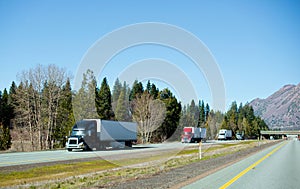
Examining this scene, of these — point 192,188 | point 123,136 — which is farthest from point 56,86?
point 192,188

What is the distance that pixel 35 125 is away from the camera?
164 ft

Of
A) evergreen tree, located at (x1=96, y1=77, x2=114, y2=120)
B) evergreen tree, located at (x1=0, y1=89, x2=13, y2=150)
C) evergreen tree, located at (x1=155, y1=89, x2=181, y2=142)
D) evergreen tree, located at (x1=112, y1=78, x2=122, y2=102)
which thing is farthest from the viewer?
evergreen tree, located at (x1=155, y1=89, x2=181, y2=142)

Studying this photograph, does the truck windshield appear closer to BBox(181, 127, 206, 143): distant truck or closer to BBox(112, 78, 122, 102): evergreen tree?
BBox(181, 127, 206, 143): distant truck

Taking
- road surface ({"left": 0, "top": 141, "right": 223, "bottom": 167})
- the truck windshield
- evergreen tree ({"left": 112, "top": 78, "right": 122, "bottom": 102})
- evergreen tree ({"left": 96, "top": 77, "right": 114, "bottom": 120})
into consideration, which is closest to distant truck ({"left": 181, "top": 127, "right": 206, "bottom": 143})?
evergreen tree ({"left": 96, "top": 77, "right": 114, "bottom": 120})

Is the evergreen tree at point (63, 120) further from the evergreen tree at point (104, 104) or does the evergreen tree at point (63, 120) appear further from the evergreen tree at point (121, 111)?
the evergreen tree at point (104, 104)

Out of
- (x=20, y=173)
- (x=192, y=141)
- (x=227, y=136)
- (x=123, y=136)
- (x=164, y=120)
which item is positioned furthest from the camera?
(x=227, y=136)

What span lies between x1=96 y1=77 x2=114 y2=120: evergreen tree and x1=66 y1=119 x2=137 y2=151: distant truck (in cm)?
2789

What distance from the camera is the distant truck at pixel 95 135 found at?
35.9 metres

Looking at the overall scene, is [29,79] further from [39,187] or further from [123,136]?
[39,187]

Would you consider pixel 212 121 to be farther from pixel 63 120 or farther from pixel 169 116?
pixel 63 120

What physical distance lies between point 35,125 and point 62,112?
15.6 feet

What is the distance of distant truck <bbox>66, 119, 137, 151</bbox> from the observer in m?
35.9

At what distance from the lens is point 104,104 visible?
73.1m

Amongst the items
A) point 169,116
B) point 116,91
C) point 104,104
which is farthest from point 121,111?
point 169,116
